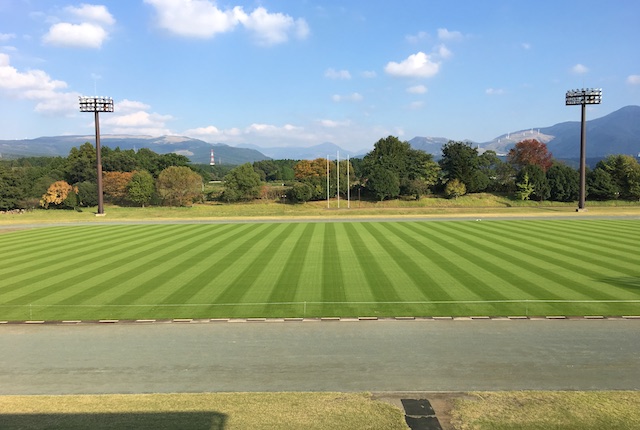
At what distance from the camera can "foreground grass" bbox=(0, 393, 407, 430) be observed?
7.63m

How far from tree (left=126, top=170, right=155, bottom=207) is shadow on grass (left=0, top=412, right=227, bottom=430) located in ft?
233

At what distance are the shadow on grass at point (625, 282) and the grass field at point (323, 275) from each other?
0.15 feet

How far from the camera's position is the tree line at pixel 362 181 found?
73438 mm

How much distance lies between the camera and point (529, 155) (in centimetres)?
9338

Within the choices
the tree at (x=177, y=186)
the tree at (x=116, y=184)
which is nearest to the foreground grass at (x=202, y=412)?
the tree at (x=177, y=186)

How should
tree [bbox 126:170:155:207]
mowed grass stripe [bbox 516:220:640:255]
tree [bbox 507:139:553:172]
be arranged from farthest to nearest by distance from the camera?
tree [bbox 507:139:553:172]
tree [bbox 126:170:155:207]
mowed grass stripe [bbox 516:220:640:255]

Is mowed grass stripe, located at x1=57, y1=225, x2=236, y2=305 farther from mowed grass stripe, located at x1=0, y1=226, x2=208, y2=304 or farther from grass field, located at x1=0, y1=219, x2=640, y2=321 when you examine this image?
mowed grass stripe, located at x1=0, y1=226, x2=208, y2=304

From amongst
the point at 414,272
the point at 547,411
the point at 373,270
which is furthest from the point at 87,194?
the point at 547,411

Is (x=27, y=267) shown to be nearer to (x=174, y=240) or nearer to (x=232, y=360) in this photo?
(x=174, y=240)

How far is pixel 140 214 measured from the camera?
61.5 metres

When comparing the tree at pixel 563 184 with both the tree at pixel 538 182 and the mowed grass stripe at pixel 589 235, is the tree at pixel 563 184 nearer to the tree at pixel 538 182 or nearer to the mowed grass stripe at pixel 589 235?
the tree at pixel 538 182

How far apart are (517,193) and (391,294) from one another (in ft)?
227

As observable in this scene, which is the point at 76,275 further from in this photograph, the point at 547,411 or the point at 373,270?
the point at 547,411

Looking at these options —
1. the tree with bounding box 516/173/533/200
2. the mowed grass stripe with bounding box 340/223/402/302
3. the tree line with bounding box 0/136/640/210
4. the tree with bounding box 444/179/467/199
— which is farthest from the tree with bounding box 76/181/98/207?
the tree with bounding box 516/173/533/200
